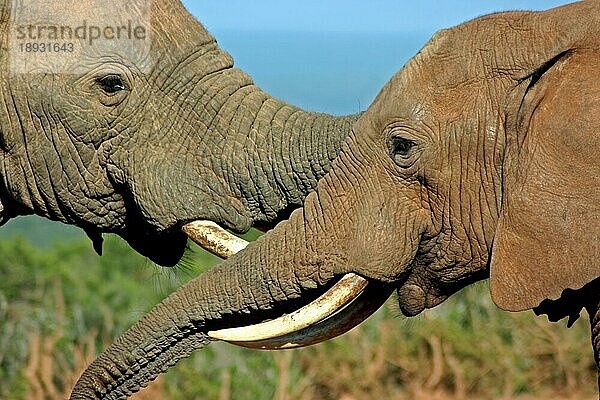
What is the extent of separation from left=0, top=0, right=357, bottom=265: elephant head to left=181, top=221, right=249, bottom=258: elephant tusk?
28 millimetres

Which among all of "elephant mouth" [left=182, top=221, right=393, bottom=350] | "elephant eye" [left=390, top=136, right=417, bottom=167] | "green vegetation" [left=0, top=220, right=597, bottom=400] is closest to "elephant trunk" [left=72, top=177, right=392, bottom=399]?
"elephant mouth" [left=182, top=221, right=393, bottom=350]

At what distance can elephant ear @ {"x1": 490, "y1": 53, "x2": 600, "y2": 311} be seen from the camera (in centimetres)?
291

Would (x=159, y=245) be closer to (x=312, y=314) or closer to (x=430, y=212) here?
(x=312, y=314)

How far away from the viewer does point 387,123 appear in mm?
3234

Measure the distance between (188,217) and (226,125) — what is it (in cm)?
28

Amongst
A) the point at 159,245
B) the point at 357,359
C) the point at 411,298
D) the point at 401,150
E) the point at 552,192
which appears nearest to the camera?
the point at 552,192

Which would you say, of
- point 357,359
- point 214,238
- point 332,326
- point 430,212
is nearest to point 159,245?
point 214,238

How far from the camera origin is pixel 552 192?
296 centimetres

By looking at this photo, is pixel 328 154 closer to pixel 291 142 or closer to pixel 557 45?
pixel 291 142

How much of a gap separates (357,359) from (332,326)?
3.24 meters

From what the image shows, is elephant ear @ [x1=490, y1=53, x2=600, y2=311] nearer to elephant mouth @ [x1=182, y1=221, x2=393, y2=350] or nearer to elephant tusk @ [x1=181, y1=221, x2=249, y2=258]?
elephant mouth @ [x1=182, y1=221, x2=393, y2=350]

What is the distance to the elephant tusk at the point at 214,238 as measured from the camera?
12.1ft

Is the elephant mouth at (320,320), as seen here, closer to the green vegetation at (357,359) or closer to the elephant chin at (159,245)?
the elephant chin at (159,245)

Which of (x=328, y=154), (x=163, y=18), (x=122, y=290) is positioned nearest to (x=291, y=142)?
(x=328, y=154)
